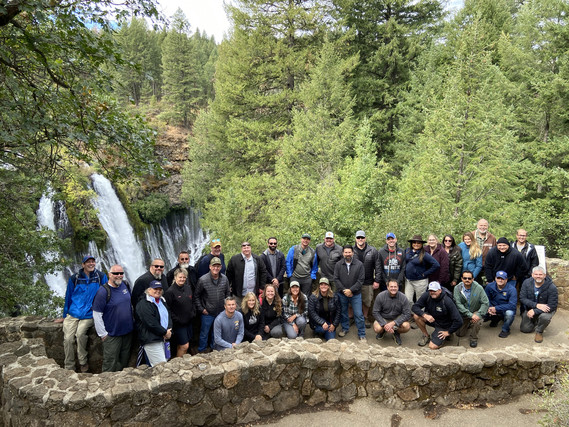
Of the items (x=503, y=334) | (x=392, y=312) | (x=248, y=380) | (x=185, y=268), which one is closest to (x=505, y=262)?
(x=503, y=334)

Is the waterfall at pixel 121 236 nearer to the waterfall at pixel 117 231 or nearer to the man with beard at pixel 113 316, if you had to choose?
the waterfall at pixel 117 231

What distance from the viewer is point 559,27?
1539cm

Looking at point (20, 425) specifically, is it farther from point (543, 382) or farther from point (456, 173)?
point (456, 173)

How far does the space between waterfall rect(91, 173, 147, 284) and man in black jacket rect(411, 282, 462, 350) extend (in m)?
18.0

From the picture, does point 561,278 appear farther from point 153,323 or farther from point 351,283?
point 153,323

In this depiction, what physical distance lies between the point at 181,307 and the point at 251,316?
1.32 metres

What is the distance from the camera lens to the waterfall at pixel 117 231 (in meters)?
21.3

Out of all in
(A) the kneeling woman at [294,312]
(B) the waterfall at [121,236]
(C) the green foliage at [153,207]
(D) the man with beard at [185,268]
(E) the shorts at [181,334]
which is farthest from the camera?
(C) the green foliage at [153,207]

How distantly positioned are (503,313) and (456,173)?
658 cm

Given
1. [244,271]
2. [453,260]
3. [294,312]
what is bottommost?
[294,312]

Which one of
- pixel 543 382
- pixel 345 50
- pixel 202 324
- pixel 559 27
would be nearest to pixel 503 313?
pixel 543 382

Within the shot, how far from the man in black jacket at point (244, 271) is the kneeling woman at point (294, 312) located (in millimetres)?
869

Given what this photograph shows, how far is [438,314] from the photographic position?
277 inches

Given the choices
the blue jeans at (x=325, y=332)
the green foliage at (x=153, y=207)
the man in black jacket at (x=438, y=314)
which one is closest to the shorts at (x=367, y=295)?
the man in black jacket at (x=438, y=314)
